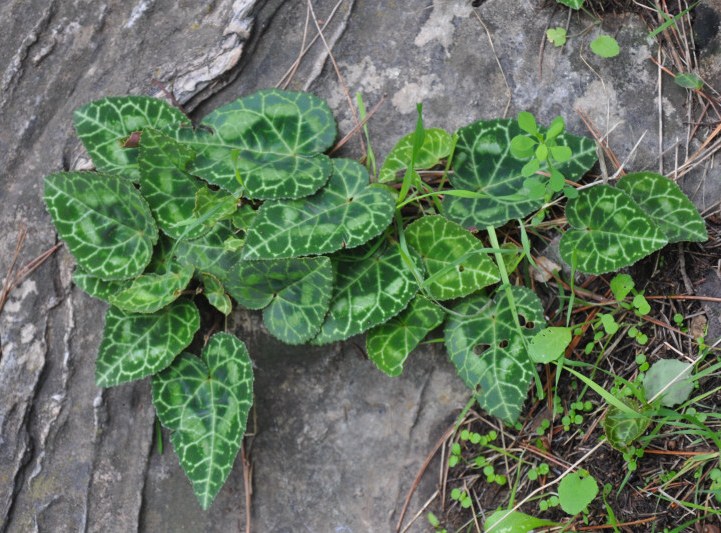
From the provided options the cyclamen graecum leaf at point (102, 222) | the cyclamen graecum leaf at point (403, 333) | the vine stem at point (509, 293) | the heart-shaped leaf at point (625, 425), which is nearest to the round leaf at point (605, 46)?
the vine stem at point (509, 293)

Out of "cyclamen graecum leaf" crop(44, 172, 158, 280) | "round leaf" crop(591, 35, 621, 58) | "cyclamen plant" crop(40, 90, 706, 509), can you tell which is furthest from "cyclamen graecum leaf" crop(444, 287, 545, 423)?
"cyclamen graecum leaf" crop(44, 172, 158, 280)

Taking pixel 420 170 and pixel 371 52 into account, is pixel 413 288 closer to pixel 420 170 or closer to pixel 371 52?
pixel 420 170

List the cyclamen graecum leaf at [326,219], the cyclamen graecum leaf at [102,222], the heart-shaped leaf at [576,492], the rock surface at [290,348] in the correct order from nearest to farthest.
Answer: the heart-shaped leaf at [576,492] < the cyclamen graecum leaf at [326,219] < the cyclamen graecum leaf at [102,222] < the rock surface at [290,348]

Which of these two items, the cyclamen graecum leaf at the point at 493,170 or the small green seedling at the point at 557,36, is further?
the small green seedling at the point at 557,36

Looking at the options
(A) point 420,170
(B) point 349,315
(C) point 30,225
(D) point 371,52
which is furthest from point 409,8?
(C) point 30,225

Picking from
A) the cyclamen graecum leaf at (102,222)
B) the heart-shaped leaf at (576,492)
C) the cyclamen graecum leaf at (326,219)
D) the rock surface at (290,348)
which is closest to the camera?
the heart-shaped leaf at (576,492)

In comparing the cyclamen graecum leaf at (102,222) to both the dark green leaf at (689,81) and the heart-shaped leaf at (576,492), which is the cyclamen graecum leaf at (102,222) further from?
the dark green leaf at (689,81)

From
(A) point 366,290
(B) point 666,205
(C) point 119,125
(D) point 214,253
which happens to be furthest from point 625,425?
(C) point 119,125
